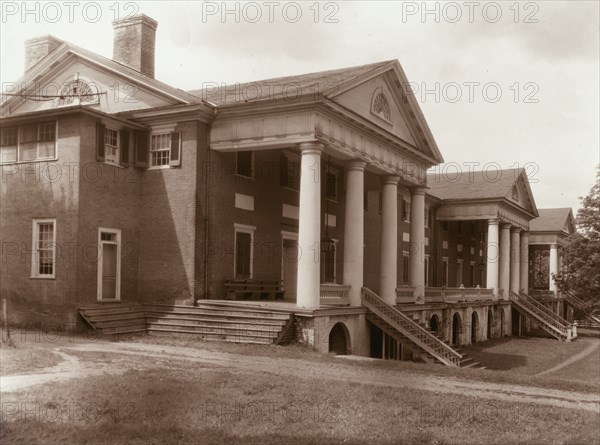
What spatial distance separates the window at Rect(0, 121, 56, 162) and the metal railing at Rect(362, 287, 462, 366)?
1091cm

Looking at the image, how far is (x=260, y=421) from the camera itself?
9.98m

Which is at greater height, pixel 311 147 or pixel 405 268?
pixel 311 147

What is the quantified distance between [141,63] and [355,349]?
1278cm

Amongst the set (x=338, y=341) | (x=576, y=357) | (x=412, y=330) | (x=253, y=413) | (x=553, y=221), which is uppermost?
(x=553, y=221)

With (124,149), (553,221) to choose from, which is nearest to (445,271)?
(553,221)

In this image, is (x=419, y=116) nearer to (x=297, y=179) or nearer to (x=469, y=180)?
(x=297, y=179)

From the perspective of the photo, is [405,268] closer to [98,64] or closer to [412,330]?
[412,330]

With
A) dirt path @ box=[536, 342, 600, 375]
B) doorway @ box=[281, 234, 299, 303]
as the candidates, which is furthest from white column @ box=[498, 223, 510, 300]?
doorway @ box=[281, 234, 299, 303]

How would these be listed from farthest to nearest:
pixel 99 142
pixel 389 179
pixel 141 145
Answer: pixel 389 179 → pixel 141 145 → pixel 99 142

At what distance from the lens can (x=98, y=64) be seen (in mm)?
22547

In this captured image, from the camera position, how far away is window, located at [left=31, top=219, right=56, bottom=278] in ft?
64.7

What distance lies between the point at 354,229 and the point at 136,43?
10.6m

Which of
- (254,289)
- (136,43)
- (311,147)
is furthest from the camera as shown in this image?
(136,43)

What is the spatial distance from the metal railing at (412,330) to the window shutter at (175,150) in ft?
24.4
